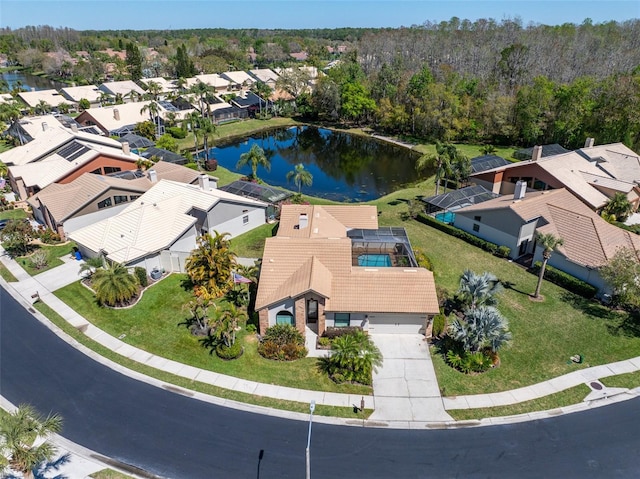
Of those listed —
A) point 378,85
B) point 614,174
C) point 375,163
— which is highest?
point 378,85

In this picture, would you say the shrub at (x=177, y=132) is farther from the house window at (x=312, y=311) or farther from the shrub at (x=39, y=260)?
the house window at (x=312, y=311)

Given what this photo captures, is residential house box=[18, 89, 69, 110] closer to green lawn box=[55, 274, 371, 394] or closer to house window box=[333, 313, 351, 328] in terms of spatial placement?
green lawn box=[55, 274, 371, 394]

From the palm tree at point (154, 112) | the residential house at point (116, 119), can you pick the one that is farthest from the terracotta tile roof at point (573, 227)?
the residential house at point (116, 119)

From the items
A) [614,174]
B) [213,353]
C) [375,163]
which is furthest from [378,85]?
[213,353]

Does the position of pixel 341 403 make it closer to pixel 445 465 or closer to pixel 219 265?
pixel 445 465

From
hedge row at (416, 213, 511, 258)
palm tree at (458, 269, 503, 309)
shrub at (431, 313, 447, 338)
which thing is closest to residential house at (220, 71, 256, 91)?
hedge row at (416, 213, 511, 258)

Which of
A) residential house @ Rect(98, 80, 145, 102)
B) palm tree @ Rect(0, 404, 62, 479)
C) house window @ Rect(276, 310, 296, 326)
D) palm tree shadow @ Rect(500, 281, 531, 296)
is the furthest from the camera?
residential house @ Rect(98, 80, 145, 102)
